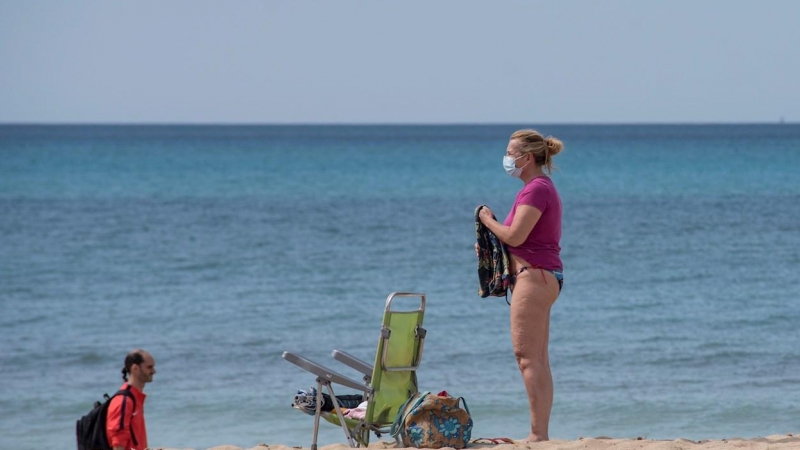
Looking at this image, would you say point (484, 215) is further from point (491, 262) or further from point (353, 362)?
point (353, 362)

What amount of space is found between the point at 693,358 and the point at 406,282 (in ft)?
17.9

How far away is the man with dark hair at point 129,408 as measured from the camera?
14.4ft

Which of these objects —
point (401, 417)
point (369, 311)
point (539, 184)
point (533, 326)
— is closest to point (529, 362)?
point (533, 326)

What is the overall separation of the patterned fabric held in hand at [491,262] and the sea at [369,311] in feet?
1.47

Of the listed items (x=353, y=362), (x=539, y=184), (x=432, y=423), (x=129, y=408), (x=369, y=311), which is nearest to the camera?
(x=129, y=408)

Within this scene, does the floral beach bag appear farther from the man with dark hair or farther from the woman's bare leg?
the man with dark hair

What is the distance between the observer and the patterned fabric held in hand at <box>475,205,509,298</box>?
16.5 feet

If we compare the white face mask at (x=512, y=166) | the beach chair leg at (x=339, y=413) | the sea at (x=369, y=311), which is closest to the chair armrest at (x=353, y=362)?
the beach chair leg at (x=339, y=413)

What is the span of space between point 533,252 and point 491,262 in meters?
0.22

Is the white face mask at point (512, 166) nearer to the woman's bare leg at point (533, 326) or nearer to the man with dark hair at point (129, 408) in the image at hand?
the woman's bare leg at point (533, 326)

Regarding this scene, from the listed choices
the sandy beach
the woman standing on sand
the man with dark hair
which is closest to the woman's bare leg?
the woman standing on sand

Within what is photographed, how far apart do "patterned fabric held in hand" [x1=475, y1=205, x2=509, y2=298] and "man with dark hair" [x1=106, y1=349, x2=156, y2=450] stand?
1565mm

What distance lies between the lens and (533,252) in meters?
4.97

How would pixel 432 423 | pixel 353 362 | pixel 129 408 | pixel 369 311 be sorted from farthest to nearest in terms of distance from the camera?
pixel 369 311 → pixel 353 362 → pixel 432 423 → pixel 129 408
